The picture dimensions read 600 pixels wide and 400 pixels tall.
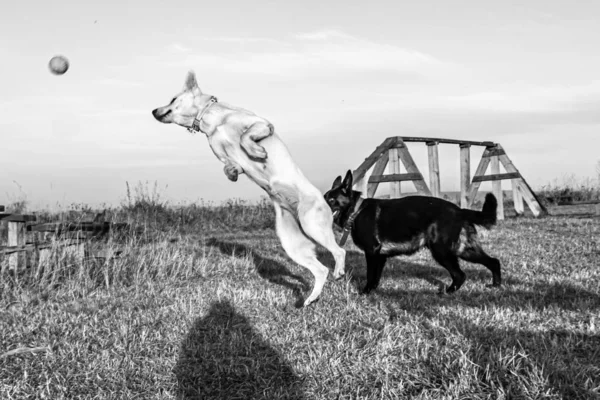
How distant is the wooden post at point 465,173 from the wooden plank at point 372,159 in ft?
10.4

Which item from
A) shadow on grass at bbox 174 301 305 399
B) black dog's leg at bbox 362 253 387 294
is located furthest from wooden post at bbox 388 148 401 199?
shadow on grass at bbox 174 301 305 399

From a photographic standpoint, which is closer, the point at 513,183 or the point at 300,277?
the point at 300,277

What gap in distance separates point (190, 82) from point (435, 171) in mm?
9691

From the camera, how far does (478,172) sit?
15.8 m

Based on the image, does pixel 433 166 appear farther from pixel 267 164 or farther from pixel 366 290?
pixel 267 164

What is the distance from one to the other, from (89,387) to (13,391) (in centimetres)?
39

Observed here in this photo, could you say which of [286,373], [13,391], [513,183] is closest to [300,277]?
[286,373]

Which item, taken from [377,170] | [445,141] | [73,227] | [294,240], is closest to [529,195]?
[445,141]

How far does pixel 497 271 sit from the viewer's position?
563cm

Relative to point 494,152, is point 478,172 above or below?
below

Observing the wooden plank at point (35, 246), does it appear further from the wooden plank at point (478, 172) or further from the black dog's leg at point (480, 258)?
the wooden plank at point (478, 172)

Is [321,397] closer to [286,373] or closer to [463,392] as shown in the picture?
[286,373]

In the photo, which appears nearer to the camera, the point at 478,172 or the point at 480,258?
the point at 480,258

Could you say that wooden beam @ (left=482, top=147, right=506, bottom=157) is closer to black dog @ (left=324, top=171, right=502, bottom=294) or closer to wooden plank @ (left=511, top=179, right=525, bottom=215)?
wooden plank @ (left=511, top=179, right=525, bottom=215)
